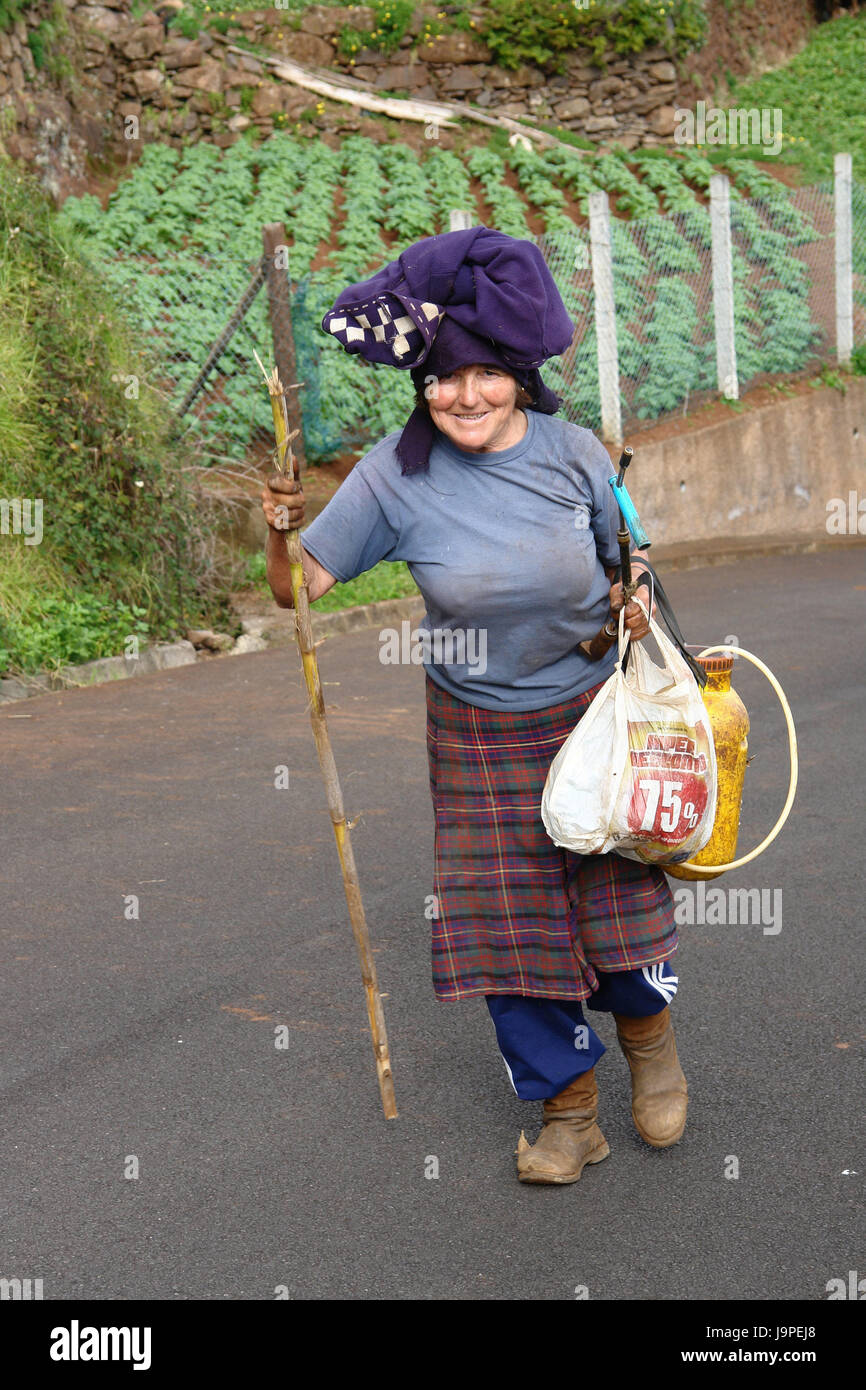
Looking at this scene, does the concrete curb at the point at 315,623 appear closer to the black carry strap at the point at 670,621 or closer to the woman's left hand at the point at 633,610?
the black carry strap at the point at 670,621

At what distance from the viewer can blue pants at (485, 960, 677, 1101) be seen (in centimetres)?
362

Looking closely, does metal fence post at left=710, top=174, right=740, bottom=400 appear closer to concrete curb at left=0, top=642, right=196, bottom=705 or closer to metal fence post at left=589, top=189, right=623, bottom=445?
metal fence post at left=589, top=189, right=623, bottom=445

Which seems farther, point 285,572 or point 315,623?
point 315,623

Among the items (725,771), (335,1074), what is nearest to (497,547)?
(725,771)

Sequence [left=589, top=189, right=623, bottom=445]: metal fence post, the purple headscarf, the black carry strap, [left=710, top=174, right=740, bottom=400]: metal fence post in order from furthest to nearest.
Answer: [left=710, top=174, right=740, bottom=400]: metal fence post < [left=589, top=189, right=623, bottom=445]: metal fence post < the black carry strap < the purple headscarf

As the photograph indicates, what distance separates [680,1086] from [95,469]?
758 centimetres

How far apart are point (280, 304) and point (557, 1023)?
10023mm

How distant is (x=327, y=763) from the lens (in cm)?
355

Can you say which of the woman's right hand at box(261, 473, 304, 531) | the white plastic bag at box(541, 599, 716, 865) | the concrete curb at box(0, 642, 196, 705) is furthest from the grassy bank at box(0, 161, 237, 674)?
the white plastic bag at box(541, 599, 716, 865)

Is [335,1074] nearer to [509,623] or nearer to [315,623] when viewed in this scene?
[509,623]

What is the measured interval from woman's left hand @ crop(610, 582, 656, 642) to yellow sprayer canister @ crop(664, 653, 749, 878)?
0.28 metres

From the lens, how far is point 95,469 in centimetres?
1031

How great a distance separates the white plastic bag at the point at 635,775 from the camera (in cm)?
329

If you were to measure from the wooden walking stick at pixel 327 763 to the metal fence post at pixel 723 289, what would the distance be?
12.6 m
